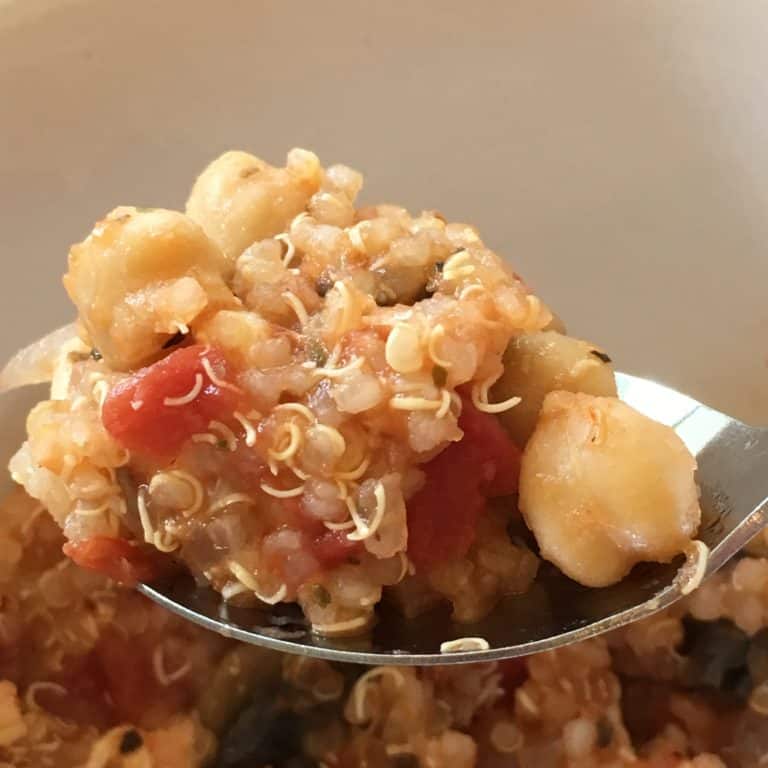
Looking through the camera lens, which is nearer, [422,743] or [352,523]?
[352,523]

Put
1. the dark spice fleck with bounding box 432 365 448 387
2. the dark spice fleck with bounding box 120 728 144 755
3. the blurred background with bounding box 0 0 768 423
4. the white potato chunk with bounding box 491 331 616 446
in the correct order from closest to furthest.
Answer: the dark spice fleck with bounding box 432 365 448 387
the white potato chunk with bounding box 491 331 616 446
the dark spice fleck with bounding box 120 728 144 755
the blurred background with bounding box 0 0 768 423

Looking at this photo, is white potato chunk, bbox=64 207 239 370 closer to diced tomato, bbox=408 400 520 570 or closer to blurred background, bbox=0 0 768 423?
diced tomato, bbox=408 400 520 570

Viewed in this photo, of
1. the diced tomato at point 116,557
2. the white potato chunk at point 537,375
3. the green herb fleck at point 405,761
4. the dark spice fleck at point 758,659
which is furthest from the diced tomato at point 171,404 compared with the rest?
the dark spice fleck at point 758,659

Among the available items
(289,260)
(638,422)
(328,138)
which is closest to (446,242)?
(289,260)

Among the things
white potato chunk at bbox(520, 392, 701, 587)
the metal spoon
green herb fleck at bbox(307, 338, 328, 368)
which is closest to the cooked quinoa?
the metal spoon

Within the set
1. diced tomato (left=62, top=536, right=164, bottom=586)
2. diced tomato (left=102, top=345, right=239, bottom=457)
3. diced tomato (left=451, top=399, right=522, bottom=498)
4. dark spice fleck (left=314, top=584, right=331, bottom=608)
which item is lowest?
dark spice fleck (left=314, top=584, right=331, bottom=608)

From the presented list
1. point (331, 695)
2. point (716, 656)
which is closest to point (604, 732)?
point (716, 656)

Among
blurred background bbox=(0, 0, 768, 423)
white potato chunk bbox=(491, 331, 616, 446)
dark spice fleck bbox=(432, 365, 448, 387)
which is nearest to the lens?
dark spice fleck bbox=(432, 365, 448, 387)

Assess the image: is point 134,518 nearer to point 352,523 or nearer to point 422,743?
point 352,523
